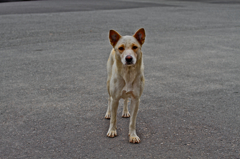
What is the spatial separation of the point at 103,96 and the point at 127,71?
211 centimetres

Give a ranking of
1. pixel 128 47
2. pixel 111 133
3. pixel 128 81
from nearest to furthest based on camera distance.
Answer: pixel 128 47 → pixel 128 81 → pixel 111 133

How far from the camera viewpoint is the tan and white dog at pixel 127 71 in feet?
12.4

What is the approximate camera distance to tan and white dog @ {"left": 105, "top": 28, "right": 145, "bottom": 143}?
3.78 meters

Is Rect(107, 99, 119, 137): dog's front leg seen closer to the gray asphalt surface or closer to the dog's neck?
the gray asphalt surface

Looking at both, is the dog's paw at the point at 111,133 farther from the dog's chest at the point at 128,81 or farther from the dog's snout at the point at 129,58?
the dog's snout at the point at 129,58

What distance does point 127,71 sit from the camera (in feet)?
13.0

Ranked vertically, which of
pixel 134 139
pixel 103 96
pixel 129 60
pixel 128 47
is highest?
pixel 128 47

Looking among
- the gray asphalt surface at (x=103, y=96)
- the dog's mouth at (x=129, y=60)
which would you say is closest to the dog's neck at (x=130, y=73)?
the dog's mouth at (x=129, y=60)

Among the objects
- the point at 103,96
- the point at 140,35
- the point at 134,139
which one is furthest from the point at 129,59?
the point at 103,96

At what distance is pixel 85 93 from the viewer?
610 cm

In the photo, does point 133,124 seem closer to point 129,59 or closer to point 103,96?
point 129,59

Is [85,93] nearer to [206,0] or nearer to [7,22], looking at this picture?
[7,22]

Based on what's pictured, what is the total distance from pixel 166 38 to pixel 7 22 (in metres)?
7.69

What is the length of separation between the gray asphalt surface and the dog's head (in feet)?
4.33
